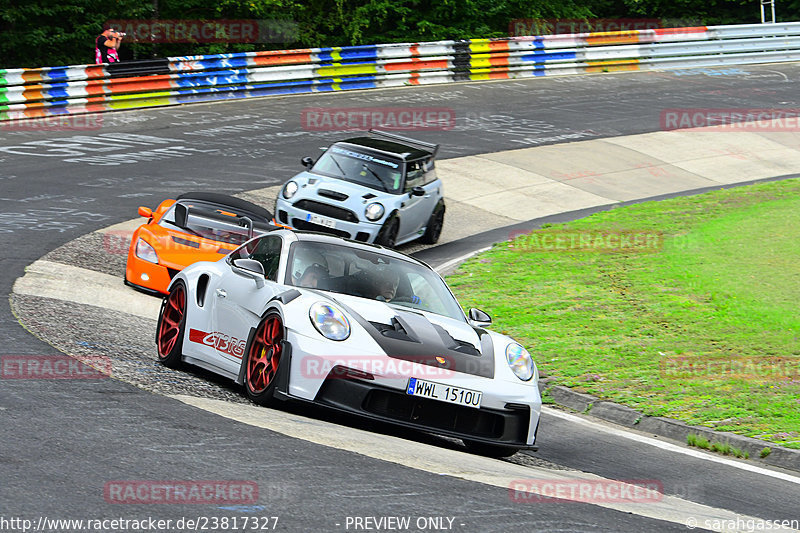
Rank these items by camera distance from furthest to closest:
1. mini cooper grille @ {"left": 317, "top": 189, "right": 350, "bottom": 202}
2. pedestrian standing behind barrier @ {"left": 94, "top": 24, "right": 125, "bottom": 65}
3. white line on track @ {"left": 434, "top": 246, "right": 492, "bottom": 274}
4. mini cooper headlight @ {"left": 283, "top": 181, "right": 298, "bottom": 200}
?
pedestrian standing behind barrier @ {"left": 94, "top": 24, "right": 125, "bottom": 65} → mini cooper headlight @ {"left": 283, "top": 181, "right": 298, "bottom": 200} → mini cooper grille @ {"left": 317, "top": 189, "right": 350, "bottom": 202} → white line on track @ {"left": 434, "top": 246, "right": 492, "bottom": 274}

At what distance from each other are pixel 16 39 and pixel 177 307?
25178 millimetres

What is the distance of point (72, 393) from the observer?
730cm

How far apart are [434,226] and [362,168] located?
1.78 meters

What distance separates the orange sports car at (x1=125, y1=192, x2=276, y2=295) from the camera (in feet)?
43.4

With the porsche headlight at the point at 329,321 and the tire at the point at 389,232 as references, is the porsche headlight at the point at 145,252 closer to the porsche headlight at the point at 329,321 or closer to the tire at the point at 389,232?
the tire at the point at 389,232

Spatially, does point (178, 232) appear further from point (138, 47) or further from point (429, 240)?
point (138, 47)

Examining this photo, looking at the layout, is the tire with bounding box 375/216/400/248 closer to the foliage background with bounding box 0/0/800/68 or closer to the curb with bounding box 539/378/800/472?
the curb with bounding box 539/378/800/472

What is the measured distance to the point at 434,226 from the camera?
18.5 meters

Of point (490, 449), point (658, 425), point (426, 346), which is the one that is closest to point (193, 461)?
point (426, 346)

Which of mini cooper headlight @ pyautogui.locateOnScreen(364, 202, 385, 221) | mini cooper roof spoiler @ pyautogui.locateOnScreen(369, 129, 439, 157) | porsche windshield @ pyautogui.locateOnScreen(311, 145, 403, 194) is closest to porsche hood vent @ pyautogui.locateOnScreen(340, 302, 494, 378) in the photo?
mini cooper headlight @ pyautogui.locateOnScreen(364, 202, 385, 221)

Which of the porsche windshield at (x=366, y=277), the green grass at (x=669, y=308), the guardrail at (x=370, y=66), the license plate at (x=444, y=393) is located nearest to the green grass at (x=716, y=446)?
the green grass at (x=669, y=308)

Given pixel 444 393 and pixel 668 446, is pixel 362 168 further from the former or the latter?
pixel 444 393

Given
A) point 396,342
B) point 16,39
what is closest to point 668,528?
point 396,342

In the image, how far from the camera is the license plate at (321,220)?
16.5 m
